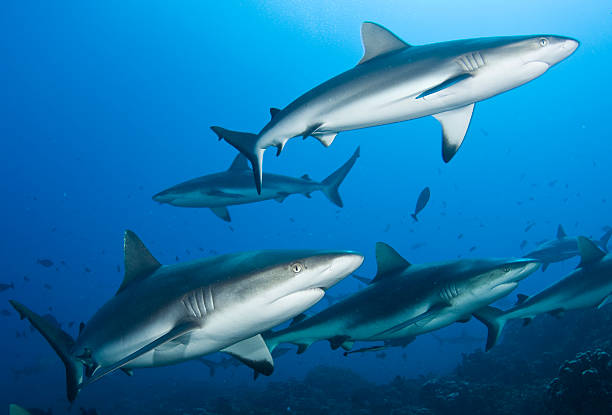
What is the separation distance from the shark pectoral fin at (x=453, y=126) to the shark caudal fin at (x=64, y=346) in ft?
15.3

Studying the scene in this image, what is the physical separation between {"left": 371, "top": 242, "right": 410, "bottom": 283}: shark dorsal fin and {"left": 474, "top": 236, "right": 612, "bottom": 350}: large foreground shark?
1.93 meters

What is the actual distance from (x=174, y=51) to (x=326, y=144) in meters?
78.5

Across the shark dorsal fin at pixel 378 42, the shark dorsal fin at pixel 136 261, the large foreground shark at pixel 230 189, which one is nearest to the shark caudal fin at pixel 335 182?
the large foreground shark at pixel 230 189

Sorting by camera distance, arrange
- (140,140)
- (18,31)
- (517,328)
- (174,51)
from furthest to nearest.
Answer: (140,140) < (174,51) < (18,31) < (517,328)

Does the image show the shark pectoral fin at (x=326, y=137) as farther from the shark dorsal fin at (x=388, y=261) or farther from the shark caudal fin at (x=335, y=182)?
the shark caudal fin at (x=335, y=182)

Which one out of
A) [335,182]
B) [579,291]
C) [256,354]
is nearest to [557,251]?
[579,291]

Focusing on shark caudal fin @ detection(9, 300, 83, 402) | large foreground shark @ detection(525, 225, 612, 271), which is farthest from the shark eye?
large foreground shark @ detection(525, 225, 612, 271)

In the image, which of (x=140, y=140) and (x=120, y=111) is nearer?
(x=120, y=111)

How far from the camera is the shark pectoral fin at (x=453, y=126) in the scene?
406 cm

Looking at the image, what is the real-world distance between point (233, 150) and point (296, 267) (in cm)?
10846

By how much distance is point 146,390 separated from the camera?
83.9ft

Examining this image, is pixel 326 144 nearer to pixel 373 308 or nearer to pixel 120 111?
pixel 373 308

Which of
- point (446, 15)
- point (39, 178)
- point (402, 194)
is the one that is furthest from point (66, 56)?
point (402, 194)

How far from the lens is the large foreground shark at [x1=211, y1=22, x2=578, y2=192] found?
3.07 meters
